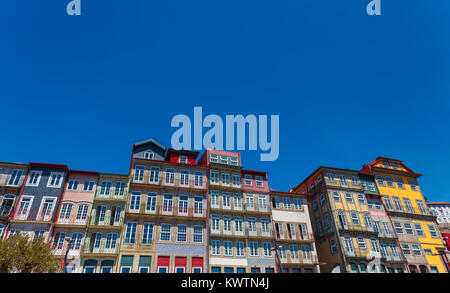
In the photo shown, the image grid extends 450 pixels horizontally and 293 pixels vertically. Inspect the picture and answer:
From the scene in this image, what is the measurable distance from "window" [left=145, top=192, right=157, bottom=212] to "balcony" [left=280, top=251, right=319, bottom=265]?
18.7 metres

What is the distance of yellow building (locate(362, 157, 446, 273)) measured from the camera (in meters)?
42.3

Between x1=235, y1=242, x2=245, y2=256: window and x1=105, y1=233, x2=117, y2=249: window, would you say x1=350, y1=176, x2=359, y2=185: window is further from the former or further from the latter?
x1=105, y1=233, x2=117, y2=249: window

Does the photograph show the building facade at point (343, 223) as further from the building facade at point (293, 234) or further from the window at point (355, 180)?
the building facade at point (293, 234)

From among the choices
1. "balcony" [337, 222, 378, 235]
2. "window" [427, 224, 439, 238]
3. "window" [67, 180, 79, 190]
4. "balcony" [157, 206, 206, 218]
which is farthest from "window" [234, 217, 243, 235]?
"window" [427, 224, 439, 238]

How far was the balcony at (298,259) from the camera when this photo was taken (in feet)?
123

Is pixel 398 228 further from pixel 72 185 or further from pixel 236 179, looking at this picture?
pixel 72 185

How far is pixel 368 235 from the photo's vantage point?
41.0m

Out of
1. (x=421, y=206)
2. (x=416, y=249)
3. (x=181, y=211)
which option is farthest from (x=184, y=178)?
(x=421, y=206)

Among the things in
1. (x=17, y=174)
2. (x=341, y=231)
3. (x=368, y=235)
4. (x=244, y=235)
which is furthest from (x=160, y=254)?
(x=368, y=235)

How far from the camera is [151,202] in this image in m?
36.5

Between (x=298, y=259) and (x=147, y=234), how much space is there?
20.8 metres

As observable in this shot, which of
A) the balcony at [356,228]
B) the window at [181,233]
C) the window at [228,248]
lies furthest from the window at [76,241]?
the balcony at [356,228]
